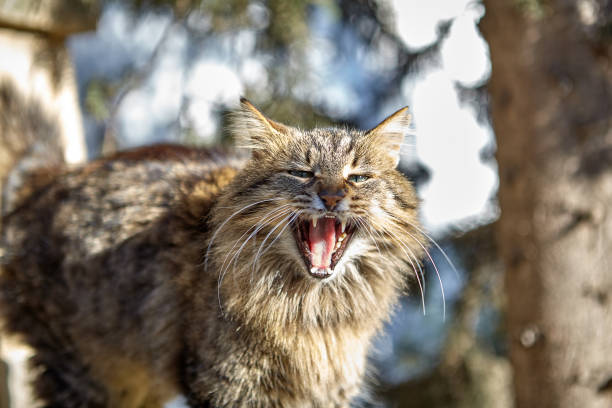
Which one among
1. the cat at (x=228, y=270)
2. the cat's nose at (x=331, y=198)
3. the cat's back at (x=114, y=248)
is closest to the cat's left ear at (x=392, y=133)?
the cat at (x=228, y=270)

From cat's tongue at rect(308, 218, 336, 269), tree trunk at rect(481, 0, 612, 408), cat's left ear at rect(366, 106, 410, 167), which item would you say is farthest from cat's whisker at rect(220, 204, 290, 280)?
tree trunk at rect(481, 0, 612, 408)

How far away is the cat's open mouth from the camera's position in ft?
6.72

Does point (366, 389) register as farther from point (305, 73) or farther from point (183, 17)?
point (183, 17)

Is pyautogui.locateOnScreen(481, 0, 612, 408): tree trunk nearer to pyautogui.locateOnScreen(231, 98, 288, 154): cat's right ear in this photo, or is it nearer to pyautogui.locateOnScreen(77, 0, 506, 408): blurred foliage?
pyautogui.locateOnScreen(77, 0, 506, 408): blurred foliage

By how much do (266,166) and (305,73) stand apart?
1816 mm

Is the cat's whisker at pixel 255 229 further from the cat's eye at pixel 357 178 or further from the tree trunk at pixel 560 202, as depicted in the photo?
the tree trunk at pixel 560 202

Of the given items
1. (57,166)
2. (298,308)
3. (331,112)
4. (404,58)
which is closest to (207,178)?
(298,308)

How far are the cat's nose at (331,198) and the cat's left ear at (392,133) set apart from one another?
0.45 meters

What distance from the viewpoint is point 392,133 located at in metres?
2.36

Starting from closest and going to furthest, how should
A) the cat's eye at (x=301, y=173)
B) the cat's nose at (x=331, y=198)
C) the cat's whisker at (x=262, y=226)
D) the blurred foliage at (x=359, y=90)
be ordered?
the cat's nose at (x=331, y=198) → the cat's whisker at (x=262, y=226) → the cat's eye at (x=301, y=173) → the blurred foliage at (x=359, y=90)

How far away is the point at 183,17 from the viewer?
3.99 m

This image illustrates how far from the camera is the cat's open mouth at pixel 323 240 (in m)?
2.05

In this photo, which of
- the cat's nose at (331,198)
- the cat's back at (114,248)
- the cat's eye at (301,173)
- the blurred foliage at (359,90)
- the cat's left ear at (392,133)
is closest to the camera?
the cat's nose at (331,198)

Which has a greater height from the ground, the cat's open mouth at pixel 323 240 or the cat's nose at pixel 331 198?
the cat's nose at pixel 331 198
